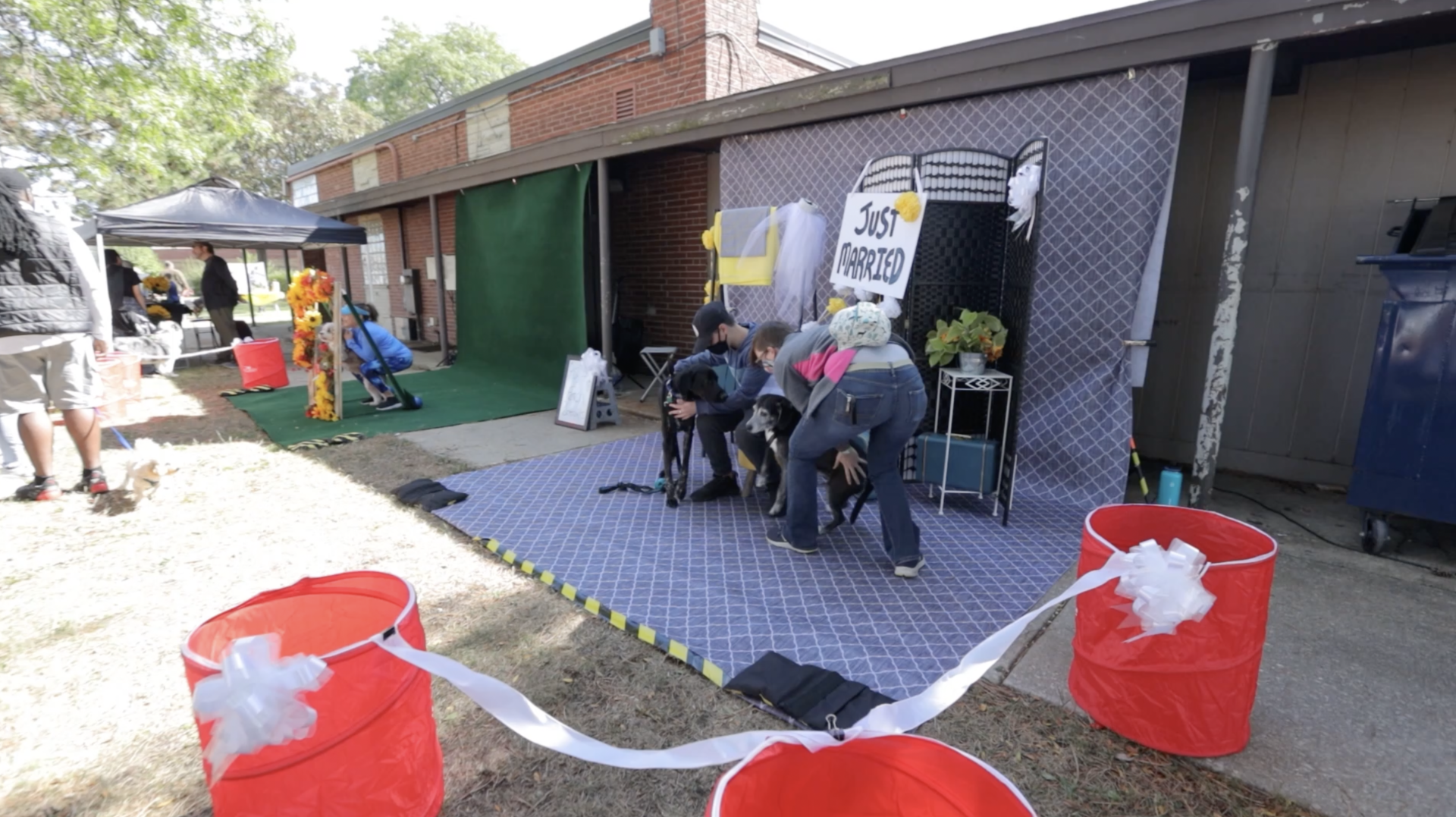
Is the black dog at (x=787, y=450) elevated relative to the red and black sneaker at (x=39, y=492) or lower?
elevated

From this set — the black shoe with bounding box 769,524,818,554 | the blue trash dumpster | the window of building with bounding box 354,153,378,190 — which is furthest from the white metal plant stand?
the window of building with bounding box 354,153,378,190

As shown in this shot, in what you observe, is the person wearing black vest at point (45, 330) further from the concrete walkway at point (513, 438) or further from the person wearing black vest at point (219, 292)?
the person wearing black vest at point (219, 292)

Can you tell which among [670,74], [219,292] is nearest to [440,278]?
[219,292]

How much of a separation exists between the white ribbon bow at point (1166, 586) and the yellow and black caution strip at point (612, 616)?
1.35 meters

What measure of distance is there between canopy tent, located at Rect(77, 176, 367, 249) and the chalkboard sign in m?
4.75

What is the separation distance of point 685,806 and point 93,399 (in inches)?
179

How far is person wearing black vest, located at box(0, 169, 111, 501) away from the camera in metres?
3.70

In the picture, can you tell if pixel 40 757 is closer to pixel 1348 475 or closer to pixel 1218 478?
pixel 1218 478

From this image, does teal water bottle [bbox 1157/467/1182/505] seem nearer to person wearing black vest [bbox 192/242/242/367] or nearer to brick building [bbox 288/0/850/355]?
brick building [bbox 288/0/850/355]

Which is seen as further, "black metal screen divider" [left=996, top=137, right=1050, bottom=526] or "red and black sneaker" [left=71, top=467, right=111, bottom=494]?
"red and black sneaker" [left=71, top=467, right=111, bottom=494]

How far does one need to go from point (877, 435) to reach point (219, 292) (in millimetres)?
→ 10665

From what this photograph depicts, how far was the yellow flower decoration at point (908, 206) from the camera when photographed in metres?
3.74

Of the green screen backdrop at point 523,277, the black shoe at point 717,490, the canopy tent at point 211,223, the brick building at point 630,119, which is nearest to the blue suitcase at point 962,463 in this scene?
the black shoe at point 717,490

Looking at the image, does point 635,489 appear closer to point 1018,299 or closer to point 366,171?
point 1018,299
